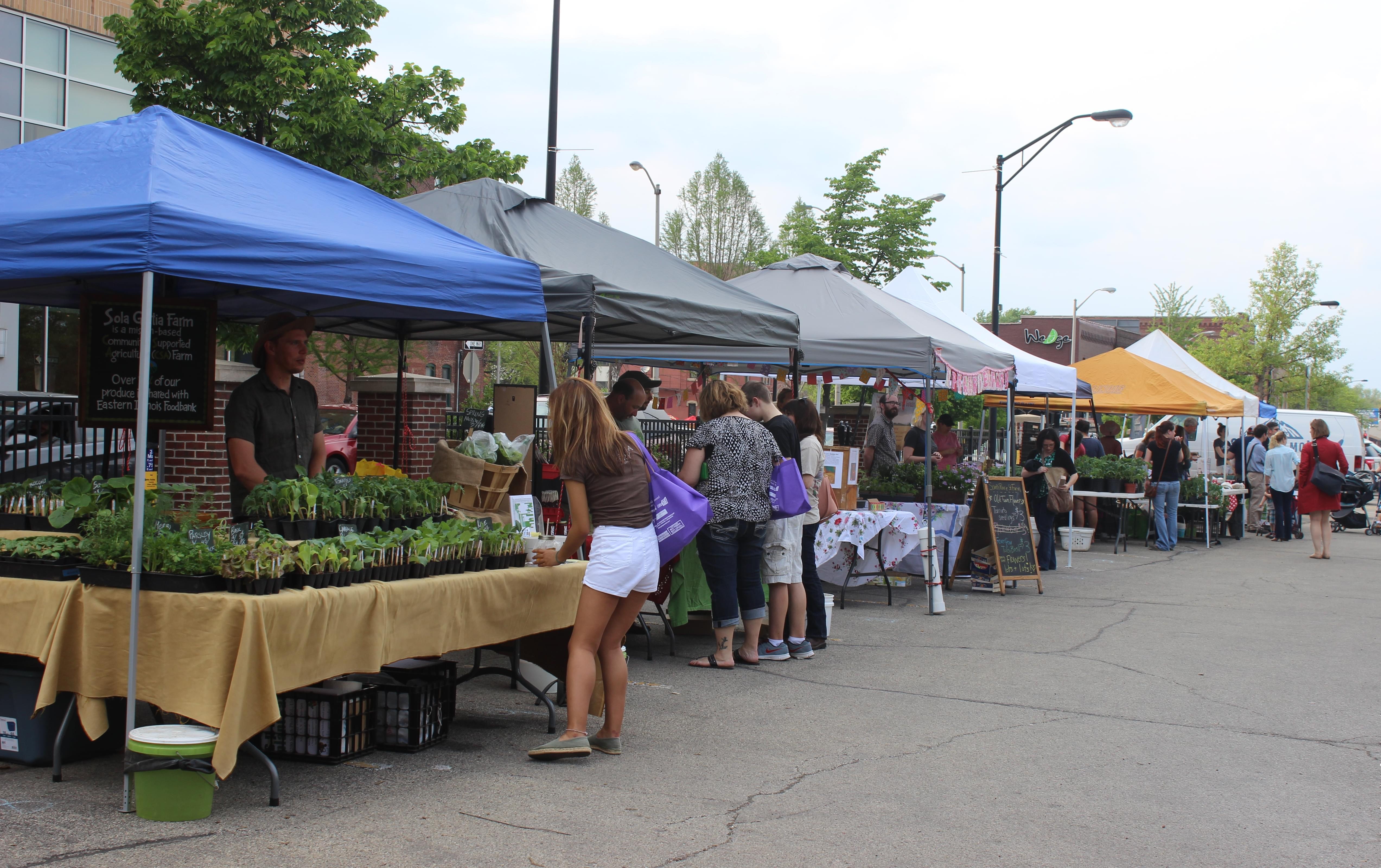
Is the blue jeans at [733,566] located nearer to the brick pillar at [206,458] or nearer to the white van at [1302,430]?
the brick pillar at [206,458]

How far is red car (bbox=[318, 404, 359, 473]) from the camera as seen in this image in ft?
67.9

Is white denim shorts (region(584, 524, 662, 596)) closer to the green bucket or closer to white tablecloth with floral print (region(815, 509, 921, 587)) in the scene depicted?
the green bucket

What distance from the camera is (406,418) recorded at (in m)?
12.8

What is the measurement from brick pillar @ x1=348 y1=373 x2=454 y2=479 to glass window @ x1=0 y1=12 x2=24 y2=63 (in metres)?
10.7

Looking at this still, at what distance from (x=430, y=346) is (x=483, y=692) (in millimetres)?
40919

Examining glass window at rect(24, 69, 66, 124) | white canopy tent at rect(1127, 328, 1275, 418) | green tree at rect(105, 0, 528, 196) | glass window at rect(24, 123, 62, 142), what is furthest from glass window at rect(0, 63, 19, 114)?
white canopy tent at rect(1127, 328, 1275, 418)

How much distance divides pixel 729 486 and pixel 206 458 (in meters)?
6.03

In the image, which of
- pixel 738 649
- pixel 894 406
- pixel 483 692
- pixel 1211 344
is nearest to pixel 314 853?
pixel 483 692

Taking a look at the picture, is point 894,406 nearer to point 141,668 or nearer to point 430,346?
point 141,668

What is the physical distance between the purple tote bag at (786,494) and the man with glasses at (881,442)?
5594mm

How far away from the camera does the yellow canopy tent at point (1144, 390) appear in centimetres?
1762

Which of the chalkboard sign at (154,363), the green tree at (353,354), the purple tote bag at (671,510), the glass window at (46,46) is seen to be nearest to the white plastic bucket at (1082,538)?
the purple tote bag at (671,510)

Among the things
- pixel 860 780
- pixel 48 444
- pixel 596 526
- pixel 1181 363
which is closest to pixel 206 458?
pixel 48 444

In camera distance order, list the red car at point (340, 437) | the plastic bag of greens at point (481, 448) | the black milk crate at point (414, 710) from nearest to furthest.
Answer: the black milk crate at point (414, 710), the plastic bag of greens at point (481, 448), the red car at point (340, 437)
